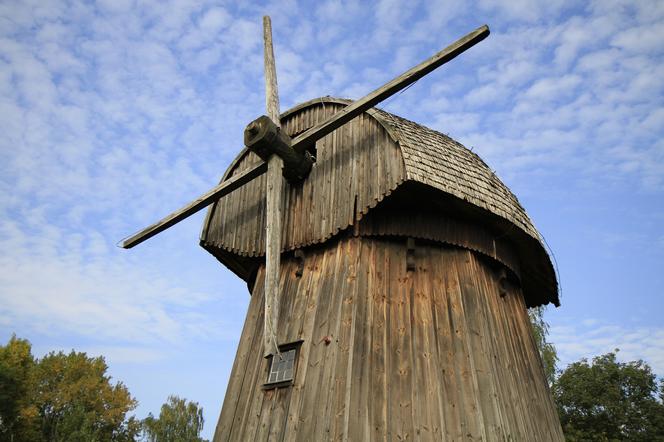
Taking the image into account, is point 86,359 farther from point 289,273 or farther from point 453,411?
point 453,411

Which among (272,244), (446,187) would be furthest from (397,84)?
(272,244)

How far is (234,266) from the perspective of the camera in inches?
374

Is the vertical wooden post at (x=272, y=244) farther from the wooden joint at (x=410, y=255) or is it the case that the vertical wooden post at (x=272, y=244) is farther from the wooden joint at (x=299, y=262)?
the wooden joint at (x=410, y=255)

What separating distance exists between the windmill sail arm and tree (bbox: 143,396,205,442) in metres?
28.3

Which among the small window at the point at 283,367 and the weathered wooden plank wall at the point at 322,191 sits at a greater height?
the weathered wooden plank wall at the point at 322,191

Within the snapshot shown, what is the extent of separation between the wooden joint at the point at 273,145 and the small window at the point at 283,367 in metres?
2.59

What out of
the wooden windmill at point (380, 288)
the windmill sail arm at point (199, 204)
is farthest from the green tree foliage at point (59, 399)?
the wooden windmill at point (380, 288)

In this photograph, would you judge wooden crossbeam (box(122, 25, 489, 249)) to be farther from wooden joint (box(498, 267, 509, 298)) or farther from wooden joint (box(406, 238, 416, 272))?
wooden joint (box(498, 267, 509, 298))

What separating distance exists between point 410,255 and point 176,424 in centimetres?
3197

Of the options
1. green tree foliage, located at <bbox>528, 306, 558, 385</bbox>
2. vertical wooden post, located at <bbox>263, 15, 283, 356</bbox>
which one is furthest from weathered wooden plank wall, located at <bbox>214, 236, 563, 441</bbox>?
green tree foliage, located at <bbox>528, 306, 558, 385</bbox>

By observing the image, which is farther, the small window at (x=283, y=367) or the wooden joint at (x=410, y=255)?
the wooden joint at (x=410, y=255)

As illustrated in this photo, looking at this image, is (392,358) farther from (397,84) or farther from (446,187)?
(397,84)

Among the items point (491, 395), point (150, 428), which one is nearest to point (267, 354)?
point (491, 395)

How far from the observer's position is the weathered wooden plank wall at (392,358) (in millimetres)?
5918
